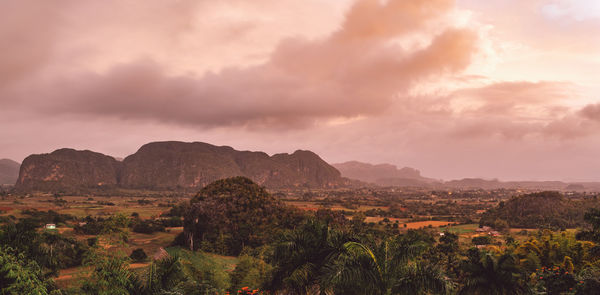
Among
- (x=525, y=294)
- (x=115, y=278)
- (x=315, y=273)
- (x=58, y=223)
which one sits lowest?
(x=58, y=223)

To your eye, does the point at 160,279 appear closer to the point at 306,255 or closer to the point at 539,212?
the point at 306,255

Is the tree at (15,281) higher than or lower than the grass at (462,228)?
higher

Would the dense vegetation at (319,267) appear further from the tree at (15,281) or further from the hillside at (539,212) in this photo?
the hillside at (539,212)

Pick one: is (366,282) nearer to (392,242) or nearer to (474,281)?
(392,242)

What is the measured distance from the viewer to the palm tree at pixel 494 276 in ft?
49.6

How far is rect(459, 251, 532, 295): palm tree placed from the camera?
1511cm

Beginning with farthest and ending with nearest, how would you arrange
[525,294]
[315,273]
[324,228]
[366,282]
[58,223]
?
[58,223] → [525,294] → [324,228] → [315,273] → [366,282]

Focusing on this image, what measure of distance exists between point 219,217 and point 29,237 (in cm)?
4196

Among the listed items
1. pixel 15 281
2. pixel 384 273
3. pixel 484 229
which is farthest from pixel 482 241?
pixel 15 281

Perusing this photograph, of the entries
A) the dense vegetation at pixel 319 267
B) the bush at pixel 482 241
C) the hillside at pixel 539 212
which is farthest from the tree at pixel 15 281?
the hillside at pixel 539 212

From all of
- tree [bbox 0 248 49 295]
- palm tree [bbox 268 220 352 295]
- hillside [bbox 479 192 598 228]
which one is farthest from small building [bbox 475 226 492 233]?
tree [bbox 0 248 49 295]

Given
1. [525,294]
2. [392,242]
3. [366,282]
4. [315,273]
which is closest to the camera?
[366,282]

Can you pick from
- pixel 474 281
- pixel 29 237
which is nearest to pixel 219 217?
pixel 29 237

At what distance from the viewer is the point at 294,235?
14.1 meters
